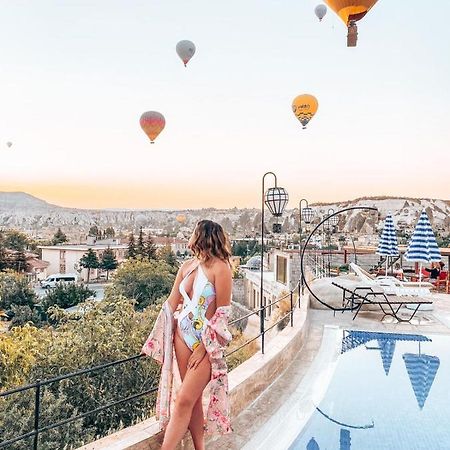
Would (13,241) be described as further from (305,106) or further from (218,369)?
(218,369)

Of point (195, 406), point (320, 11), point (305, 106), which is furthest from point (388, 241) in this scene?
point (195, 406)

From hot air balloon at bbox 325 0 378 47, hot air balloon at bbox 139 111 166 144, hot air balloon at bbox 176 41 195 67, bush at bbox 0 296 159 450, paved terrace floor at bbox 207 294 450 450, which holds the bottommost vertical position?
bush at bbox 0 296 159 450

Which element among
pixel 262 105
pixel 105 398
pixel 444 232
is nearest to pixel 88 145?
pixel 262 105

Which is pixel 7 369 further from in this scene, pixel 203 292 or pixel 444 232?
pixel 444 232

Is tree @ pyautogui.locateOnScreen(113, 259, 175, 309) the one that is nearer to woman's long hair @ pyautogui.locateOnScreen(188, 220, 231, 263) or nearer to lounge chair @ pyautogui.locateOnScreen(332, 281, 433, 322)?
lounge chair @ pyautogui.locateOnScreen(332, 281, 433, 322)

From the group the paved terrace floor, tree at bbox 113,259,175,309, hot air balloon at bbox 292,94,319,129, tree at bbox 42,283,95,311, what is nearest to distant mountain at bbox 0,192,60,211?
tree at bbox 42,283,95,311

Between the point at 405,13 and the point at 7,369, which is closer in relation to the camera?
the point at 7,369

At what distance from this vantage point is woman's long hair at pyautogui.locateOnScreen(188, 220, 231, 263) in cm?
204

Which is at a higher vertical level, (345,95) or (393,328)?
(345,95)

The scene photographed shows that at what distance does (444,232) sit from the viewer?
4903 centimetres

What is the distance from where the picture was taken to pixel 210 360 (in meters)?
2.04

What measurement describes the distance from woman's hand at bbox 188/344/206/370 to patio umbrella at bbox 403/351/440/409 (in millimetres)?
2777

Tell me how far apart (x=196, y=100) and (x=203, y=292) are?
18.4m

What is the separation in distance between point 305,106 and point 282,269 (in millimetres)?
4726
